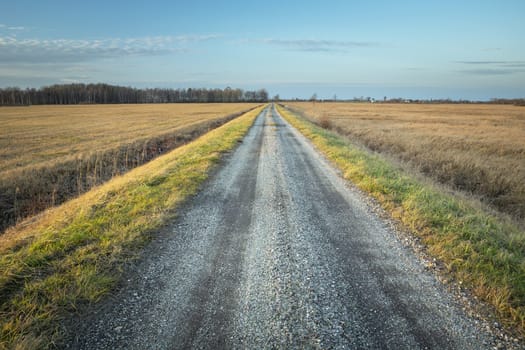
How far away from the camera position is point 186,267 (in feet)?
13.3

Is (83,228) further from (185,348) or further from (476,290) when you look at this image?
(476,290)

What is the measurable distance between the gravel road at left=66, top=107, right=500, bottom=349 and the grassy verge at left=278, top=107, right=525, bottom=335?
534mm

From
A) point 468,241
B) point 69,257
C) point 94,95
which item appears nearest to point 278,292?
point 69,257

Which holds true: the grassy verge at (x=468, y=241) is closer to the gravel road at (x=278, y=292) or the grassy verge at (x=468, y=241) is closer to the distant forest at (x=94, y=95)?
the gravel road at (x=278, y=292)

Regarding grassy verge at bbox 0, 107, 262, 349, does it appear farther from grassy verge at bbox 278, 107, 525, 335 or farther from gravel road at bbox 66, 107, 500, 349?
grassy verge at bbox 278, 107, 525, 335

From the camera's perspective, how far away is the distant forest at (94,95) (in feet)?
374

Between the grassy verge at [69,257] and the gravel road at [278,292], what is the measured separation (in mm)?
337

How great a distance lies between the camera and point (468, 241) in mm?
4820

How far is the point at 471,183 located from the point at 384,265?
1032 centimetres

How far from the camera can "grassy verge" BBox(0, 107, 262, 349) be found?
9.58 ft

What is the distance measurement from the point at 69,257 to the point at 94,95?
516 ft

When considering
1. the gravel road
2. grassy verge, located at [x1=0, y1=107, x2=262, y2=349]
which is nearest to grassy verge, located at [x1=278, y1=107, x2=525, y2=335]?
the gravel road

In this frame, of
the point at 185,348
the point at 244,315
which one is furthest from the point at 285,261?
the point at 185,348

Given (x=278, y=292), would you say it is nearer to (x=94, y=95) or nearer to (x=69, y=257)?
(x=69, y=257)
